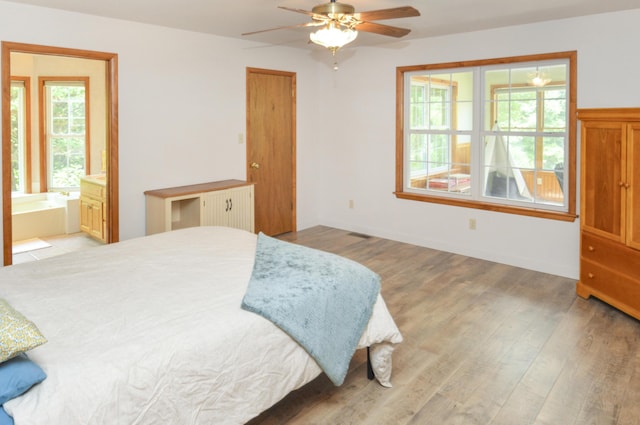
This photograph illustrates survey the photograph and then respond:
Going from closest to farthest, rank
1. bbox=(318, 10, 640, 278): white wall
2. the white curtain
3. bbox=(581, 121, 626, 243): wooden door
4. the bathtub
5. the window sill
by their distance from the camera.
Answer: bbox=(581, 121, 626, 243): wooden door
bbox=(318, 10, 640, 278): white wall
the window sill
the white curtain
the bathtub

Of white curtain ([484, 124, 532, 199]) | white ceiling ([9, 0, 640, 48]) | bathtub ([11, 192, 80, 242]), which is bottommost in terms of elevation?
bathtub ([11, 192, 80, 242])

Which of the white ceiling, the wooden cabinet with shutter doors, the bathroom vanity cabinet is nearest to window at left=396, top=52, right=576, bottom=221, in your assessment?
the white ceiling

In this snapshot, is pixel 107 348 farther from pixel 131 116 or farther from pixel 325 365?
pixel 131 116

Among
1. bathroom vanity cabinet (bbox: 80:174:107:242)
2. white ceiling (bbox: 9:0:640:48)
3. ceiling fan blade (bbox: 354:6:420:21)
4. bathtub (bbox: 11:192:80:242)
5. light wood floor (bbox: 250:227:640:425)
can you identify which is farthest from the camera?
bathtub (bbox: 11:192:80:242)

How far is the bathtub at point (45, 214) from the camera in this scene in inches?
211

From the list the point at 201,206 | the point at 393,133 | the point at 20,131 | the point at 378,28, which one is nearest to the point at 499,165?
the point at 393,133

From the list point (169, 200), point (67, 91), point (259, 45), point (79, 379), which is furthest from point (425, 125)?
point (79, 379)

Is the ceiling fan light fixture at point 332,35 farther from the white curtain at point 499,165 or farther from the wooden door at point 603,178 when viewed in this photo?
the white curtain at point 499,165

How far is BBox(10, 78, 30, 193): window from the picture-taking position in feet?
18.0

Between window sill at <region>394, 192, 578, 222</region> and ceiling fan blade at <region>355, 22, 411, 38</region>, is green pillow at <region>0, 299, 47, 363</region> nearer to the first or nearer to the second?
ceiling fan blade at <region>355, 22, 411, 38</region>

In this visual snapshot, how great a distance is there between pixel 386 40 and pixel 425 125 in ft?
3.37

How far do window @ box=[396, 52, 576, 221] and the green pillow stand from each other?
4.20 m

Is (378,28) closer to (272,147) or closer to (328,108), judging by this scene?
(272,147)

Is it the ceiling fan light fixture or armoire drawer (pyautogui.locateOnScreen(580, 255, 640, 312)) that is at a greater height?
the ceiling fan light fixture
